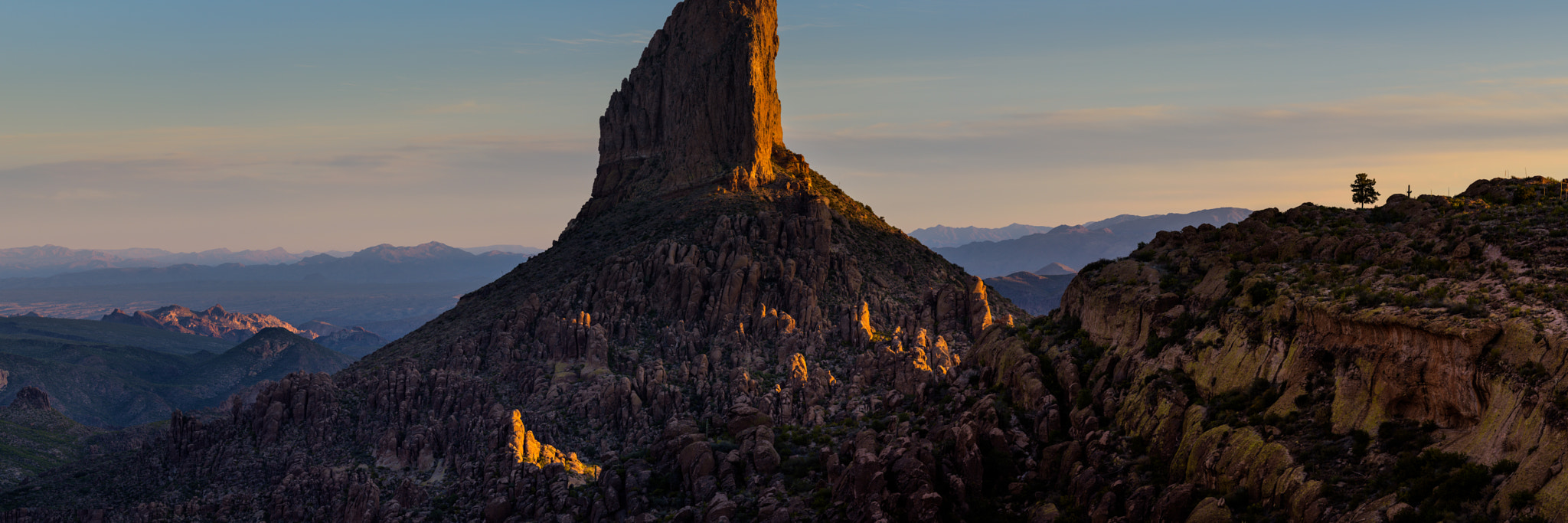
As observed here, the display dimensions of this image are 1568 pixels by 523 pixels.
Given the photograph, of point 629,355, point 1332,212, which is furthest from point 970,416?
point 629,355

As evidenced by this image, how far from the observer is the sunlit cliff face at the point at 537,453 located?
128500mm

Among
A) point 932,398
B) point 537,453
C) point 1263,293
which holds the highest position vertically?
point 1263,293

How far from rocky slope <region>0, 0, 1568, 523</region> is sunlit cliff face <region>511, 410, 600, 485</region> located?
2.72ft

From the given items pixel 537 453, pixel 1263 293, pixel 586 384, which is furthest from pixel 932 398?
pixel 586 384

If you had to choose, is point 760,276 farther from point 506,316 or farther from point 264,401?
point 264,401

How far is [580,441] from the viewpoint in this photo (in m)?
151

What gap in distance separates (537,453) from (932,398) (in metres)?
62.0

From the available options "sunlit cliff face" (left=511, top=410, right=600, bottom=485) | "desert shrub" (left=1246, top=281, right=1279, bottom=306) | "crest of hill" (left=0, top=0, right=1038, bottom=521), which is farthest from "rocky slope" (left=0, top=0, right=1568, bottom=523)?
"sunlit cliff face" (left=511, top=410, right=600, bottom=485)

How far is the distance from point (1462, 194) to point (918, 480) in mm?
45035

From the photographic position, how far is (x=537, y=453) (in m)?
135

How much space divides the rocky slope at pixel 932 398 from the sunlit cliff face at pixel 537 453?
0.83 m

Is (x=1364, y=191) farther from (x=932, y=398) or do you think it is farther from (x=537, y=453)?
(x=537, y=453)

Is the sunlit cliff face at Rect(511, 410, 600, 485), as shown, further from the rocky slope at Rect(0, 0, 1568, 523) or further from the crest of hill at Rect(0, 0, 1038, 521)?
the rocky slope at Rect(0, 0, 1568, 523)

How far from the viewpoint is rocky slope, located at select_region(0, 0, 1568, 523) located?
161ft
